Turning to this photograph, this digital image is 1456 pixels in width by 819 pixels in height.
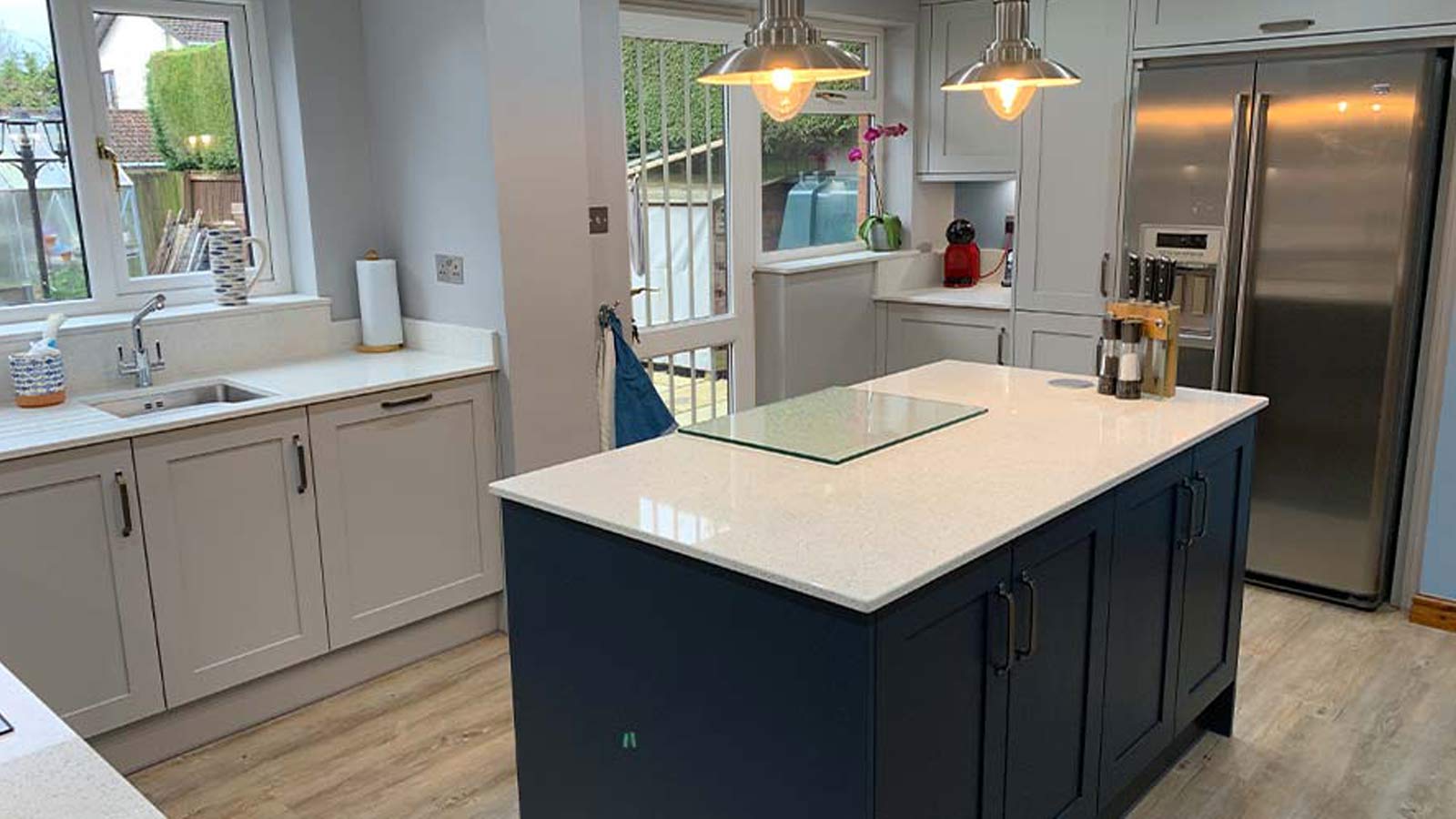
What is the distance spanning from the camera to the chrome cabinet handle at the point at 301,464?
306cm

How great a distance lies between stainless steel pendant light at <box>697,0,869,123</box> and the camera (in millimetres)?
1996

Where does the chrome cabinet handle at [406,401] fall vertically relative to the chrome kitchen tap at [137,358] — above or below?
below

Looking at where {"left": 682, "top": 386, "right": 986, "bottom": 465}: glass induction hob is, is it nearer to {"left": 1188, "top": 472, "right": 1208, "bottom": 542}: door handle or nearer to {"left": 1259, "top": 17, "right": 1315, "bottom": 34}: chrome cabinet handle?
{"left": 1188, "top": 472, "right": 1208, "bottom": 542}: door handle

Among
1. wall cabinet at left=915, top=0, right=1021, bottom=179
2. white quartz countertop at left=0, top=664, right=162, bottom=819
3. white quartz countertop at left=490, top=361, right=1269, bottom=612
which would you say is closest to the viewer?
white quartz countertop at left=0, top=664, right=162, bottom=819

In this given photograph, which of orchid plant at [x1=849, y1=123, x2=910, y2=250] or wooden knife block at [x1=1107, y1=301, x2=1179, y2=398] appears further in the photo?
orchid plant at [x1=849, y1=123, x2=910, y2=250]

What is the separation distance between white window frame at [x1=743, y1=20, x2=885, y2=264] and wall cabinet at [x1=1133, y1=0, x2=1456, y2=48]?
4.00 feet

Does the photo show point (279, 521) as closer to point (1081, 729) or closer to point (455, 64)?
point (455, 64)

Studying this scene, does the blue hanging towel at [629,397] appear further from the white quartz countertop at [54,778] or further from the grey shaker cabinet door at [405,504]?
the white quartz countertop at [54,778]

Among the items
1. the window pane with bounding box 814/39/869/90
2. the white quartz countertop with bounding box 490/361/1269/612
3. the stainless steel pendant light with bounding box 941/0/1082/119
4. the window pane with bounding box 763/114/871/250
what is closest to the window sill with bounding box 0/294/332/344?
the white quartz countertop with bounding box 490/361/1269/612

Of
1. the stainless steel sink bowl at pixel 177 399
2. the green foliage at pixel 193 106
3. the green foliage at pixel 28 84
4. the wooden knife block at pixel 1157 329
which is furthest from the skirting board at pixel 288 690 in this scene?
the wooden knife block at pixel 1157 329

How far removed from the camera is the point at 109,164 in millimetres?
3352

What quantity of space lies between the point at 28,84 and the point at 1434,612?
4.67 metres

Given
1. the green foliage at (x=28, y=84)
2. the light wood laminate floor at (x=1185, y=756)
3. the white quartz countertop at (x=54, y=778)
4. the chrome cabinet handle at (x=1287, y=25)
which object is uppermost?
the chrome cabinet handle at (x=1287, y=25)

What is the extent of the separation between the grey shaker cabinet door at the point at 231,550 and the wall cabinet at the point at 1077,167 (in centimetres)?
287
